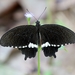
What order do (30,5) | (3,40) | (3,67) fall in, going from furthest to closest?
(30,5) → (3,67) → (3,40)

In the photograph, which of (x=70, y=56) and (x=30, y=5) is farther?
(x=30, y=5)

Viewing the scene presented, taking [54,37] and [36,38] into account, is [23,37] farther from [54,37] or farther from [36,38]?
[54,37]

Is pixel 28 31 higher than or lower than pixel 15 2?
lower

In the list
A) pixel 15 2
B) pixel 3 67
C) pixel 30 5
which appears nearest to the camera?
pixel 3 67

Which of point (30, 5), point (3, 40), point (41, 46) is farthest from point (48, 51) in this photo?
point (30, 5)

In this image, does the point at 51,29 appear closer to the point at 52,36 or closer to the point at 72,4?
the point at 52,36

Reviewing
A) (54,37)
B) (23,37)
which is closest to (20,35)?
(23,37)
